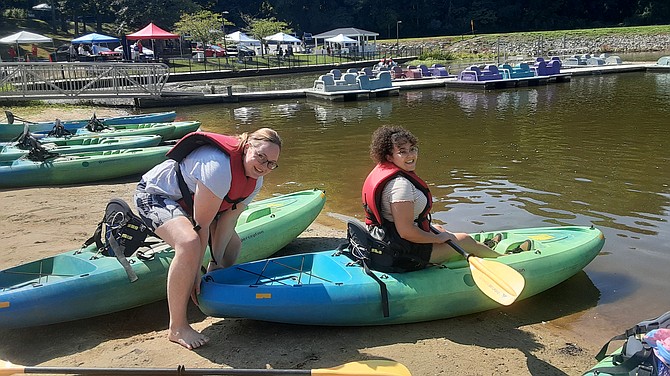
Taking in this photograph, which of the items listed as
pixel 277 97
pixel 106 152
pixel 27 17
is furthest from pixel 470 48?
pixel 106 152

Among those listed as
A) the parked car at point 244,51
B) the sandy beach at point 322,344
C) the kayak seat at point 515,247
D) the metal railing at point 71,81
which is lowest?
the sandy beach at point 322,344

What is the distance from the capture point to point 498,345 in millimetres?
4297

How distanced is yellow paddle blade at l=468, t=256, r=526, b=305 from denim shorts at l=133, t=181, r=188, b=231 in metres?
2.18

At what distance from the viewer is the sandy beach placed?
3945mm

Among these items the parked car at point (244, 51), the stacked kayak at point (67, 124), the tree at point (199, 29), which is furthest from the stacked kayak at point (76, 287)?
the parked car at point (244, 51)

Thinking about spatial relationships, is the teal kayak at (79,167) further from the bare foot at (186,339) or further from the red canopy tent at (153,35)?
the red canopy tent at (153,35)

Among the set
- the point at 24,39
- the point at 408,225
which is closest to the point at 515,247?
the point at 408,225

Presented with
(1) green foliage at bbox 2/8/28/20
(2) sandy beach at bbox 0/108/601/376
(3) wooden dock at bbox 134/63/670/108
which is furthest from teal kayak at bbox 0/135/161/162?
(1) green foliage at bbox 2/8/28/20

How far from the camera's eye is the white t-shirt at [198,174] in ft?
12.3

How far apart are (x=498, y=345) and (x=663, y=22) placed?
62.4 m

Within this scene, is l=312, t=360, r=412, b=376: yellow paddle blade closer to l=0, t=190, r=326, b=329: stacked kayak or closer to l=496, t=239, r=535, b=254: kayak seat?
l=0, t=190, r=326, b=329: stacked kayak

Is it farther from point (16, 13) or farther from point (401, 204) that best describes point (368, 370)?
point (16, 13)

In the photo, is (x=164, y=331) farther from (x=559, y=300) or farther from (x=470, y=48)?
(x=470, y=48)

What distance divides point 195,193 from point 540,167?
25.6 feet
